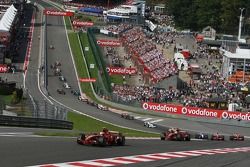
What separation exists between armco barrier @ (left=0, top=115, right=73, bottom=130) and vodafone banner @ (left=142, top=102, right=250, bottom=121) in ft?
79.6

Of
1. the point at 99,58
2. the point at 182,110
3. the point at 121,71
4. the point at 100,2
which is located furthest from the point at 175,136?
the point at 100,2

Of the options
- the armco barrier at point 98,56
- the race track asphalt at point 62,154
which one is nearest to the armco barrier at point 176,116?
the armco barrier at point 98,56

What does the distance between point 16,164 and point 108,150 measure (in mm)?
5464

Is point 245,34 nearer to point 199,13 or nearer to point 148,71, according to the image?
point 199,13

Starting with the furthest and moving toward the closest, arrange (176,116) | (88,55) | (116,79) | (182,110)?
(88,55) < (116,79) < (182,110) < (176,116)

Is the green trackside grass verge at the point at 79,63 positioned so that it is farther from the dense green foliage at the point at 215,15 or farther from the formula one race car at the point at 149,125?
the dense green foliage at the point at 215,15

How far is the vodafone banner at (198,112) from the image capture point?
56550 millimetres

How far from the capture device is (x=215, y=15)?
5162 inches

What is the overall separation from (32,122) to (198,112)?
28974 millimetres

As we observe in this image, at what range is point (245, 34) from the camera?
128 metres

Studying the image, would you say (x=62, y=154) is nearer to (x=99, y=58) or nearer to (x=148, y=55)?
(x=99, y=58)

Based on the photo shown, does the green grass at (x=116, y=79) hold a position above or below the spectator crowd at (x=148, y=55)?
below

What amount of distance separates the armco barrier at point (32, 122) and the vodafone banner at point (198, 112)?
2426 centimetres

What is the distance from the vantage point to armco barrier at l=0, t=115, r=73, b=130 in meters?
29.7
